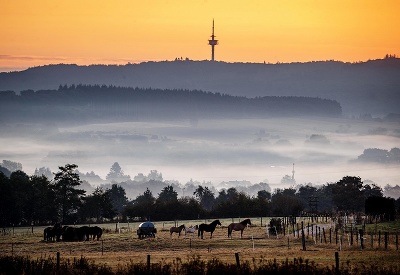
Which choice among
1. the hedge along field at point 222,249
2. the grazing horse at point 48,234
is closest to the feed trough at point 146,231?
the hedge along field at point 222,249

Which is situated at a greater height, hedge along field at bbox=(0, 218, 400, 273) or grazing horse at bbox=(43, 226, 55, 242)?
grazing horse at bbox=(43, 226, 55, 242)

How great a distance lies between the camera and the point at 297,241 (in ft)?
282

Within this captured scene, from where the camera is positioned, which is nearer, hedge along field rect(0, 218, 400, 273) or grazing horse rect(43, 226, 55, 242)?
hedge along field rect(0, 218, 400, 273)

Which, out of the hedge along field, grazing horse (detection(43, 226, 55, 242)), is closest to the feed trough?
the hedge along field

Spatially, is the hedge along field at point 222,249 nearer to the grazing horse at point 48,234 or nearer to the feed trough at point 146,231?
the grazing horse at point 48,234

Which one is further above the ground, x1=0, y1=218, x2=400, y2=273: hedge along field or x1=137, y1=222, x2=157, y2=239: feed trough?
x1=137, y1=222, x2=157, y2=239: feed trough

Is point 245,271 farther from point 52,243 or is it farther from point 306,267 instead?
point 52,243

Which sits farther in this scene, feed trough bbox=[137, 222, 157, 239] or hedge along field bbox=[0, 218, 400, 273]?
feed trough bbox=[137, 222, 157, 239]

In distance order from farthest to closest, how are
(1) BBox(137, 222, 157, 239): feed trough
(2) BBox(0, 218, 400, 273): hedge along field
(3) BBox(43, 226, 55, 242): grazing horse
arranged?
(3) BBox(43, 226, 55, 242): grazing horse, (1) BBox(137, 222, 157, 239): feed trough, (2) BBox(0, 218, 400, 273): hedge along field

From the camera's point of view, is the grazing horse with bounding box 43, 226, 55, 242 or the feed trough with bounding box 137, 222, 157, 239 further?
the grazing horse with bounding box 43, 226, 55, 242

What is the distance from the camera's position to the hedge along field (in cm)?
6550

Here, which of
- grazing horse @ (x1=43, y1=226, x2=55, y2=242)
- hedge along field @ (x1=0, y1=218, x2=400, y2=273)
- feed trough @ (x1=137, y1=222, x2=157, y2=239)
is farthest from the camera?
grazing horse @ (x1=43, y1=226, x2=55, y2=242)

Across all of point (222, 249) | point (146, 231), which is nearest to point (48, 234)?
point (146, 231)

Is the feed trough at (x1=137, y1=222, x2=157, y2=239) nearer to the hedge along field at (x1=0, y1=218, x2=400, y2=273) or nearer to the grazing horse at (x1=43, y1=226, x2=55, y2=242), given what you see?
the hedge along field at (x1=0, y1=218, x2=400, y2=273)
